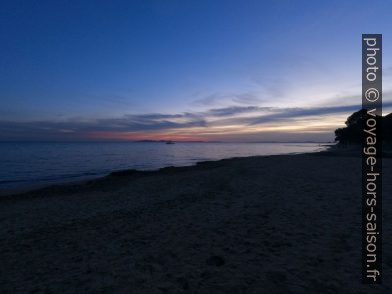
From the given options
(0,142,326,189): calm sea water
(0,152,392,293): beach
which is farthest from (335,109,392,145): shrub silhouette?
(0,152,392,293): beach

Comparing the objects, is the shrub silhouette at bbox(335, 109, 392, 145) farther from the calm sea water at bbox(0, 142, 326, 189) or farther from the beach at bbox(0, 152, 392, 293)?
the beach at bbox(0, 152, 392, 293)

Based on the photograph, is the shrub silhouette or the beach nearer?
the beach

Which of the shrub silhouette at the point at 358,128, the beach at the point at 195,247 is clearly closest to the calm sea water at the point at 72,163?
the beach at the point at 195,247

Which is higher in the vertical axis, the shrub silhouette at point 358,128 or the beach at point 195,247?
the shrub silhouette at point 358,128

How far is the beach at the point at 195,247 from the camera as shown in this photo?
4296 millimetres

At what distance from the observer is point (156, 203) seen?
10.9m

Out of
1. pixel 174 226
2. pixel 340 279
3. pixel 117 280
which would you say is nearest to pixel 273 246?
pixel 340 279

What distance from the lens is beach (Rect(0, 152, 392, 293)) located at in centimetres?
430

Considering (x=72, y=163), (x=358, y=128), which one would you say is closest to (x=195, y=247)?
(x=72, y=163)

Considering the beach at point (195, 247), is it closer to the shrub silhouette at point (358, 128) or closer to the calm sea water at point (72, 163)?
the calm sea water at point (72, 163)

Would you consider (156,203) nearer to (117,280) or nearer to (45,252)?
(45,252)

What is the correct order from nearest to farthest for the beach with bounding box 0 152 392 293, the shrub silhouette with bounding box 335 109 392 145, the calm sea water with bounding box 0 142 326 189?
1. the beach with bounding box 0 152 392 293
2. the calm sea water with bounding box 0 142 326 189
3. the shrub silhouette with bounding box 335 109 392 145

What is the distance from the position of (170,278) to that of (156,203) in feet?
21.7

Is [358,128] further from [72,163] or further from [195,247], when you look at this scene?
[195,247]
